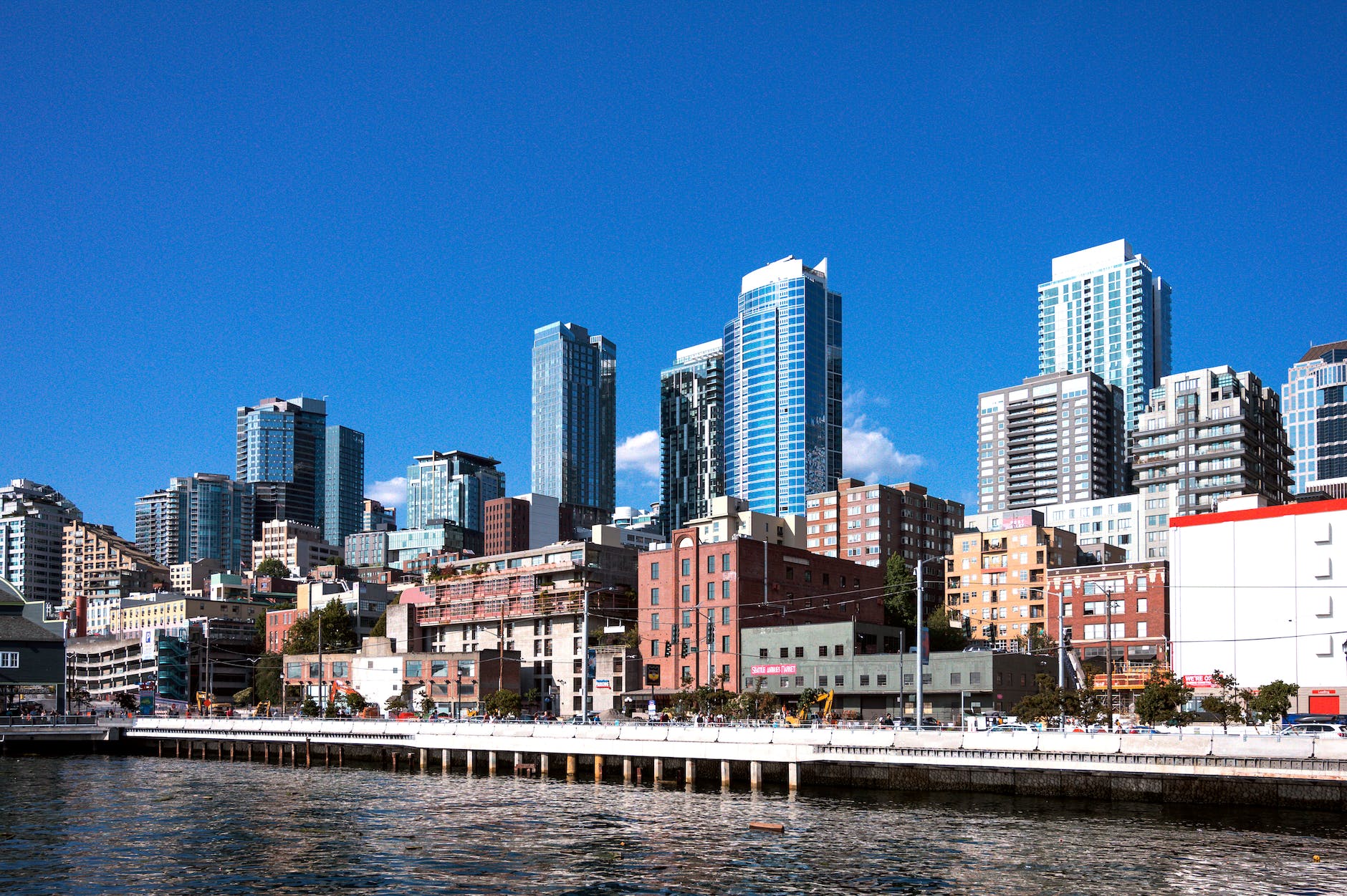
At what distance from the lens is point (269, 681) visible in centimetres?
19238

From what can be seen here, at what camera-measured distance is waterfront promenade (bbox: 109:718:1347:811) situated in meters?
70.9

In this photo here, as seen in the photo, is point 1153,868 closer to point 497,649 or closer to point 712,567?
point 712,567

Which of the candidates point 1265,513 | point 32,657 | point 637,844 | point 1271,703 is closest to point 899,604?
point 1265,513

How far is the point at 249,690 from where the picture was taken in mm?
192000

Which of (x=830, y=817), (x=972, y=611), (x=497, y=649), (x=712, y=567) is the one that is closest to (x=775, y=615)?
(x=712, y=567)

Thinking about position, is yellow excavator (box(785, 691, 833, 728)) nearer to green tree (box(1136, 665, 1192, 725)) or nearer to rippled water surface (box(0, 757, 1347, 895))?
rippled water surface (box(0, 757, 1347, 895))

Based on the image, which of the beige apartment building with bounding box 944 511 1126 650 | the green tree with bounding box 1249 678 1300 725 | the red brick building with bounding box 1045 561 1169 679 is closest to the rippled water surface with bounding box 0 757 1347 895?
the green tree with bounding box 1249 678 1300 725

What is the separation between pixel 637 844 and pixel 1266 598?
237 feet

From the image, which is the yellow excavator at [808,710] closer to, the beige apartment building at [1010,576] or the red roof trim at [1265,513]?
the red roof trim at [1265,513]

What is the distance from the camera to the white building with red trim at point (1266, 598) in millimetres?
107812

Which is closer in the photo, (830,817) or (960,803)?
(830,817)

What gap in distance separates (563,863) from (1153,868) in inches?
960

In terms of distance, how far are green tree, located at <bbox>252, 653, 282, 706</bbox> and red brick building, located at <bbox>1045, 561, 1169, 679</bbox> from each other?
10799cm

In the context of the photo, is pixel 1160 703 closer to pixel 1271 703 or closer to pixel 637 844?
pixel 1271 703
